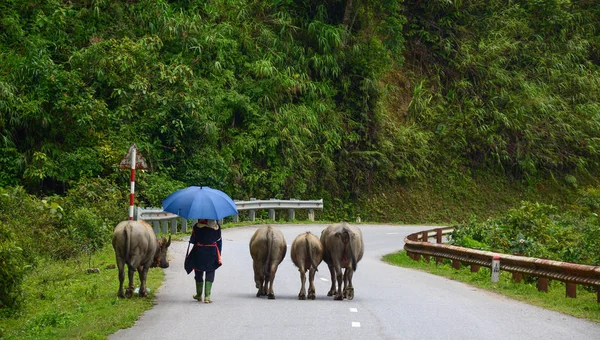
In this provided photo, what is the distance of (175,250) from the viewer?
23.9 m

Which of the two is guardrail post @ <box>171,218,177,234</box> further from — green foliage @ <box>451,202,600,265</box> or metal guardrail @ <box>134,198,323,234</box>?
green foliage @ <box>451,202,600,265</box>

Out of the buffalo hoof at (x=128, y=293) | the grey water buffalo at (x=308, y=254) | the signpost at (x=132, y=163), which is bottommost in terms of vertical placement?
the buffalo hoof at (x=128, y=293)

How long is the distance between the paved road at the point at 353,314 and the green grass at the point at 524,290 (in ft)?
1.59

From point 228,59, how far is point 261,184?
5.55 metres

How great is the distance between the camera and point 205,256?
15.1 m

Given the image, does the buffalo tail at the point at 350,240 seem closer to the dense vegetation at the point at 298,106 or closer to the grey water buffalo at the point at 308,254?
the grey water buffalo at the point at 308,254

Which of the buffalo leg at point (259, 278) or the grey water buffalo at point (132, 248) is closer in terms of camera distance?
the grey water buffalo at point (132, 248)

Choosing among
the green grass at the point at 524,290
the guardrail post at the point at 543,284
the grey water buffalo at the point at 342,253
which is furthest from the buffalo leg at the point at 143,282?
the guardrail post at the point at 543,284

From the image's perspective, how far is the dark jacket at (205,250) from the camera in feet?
49.4

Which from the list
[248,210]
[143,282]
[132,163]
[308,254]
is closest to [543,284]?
[308,254]

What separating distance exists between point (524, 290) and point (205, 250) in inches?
271

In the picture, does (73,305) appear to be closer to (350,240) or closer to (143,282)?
(143,282)

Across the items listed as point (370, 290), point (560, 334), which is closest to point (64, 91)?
point (370, 290)

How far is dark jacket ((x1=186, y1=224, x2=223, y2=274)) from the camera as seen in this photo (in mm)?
15070
